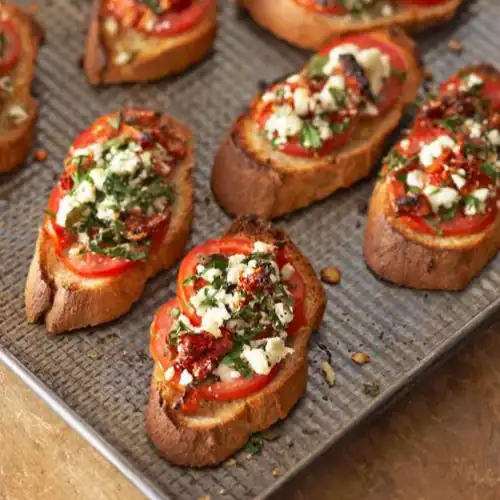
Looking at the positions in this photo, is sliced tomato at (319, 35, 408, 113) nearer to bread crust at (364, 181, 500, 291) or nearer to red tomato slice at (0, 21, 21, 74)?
bread crust at (364, 181, 500, 291)

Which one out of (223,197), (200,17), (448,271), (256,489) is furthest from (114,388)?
(200,17)

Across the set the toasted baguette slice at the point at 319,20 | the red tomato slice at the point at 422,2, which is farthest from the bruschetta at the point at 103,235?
the red tomato slice at the point at 422,2

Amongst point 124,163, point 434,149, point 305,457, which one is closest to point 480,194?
point 434,149

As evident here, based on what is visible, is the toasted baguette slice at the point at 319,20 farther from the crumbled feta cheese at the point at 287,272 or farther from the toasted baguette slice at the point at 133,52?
the crumbled feta cheese at the point at 287,272

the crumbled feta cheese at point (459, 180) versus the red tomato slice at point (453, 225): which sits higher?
the crumbled feta cheese at point (459, 180)

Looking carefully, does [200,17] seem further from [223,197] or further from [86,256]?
[86,256]

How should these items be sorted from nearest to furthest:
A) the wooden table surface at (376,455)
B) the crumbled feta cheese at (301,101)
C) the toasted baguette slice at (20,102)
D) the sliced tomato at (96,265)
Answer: the wooden table surface at (376,455) → the sliced tomato at (96,265) → the crumbled feta cheese at (301,101) → the toasted baguette slice at (20,102)

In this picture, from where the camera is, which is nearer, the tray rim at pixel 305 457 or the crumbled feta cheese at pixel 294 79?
the tray rim at pixel 305 457
